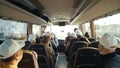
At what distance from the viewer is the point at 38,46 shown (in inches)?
196

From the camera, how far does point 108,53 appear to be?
283 centimetres

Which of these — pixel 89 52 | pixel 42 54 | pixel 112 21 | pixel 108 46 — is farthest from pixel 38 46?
pixel 112 21

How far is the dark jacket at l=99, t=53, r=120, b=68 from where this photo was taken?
2.56 meters

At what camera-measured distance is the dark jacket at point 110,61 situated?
2559 mm

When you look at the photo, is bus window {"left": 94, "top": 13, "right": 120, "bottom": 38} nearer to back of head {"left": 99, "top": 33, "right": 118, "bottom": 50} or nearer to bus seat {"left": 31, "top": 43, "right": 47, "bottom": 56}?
bus seat {"left": 31, "top": 43, "right": 47, "bottom": 56}

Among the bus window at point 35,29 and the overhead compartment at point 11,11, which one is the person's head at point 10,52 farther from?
the bus window at point 35,29

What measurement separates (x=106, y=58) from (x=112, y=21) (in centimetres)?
455

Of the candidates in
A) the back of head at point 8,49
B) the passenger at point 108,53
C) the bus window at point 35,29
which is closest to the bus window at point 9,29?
the bus window at point 35,29

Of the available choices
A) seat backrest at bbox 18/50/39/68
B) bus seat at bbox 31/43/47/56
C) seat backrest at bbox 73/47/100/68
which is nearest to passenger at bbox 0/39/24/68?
seat backrest at bbox 18/50/39/68

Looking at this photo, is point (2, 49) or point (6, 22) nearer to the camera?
point (2, 49)

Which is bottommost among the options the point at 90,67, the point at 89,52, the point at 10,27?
the point at 90,67

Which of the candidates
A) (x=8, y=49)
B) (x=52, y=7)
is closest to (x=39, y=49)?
(x=8, y=49)

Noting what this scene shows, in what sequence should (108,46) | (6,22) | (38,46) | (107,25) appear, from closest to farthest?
1. (108,46)
2. (38,46)
3. (6,22)
4. (107,25)

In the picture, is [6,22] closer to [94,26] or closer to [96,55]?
[96,55]
